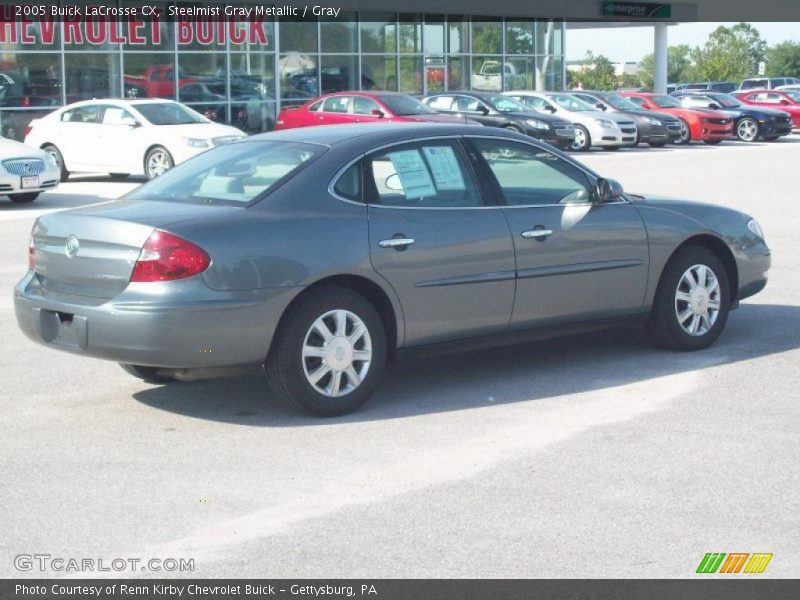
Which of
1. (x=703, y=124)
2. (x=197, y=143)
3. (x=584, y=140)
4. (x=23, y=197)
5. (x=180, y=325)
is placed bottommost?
(x=23, y=197)

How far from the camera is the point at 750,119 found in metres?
38.7

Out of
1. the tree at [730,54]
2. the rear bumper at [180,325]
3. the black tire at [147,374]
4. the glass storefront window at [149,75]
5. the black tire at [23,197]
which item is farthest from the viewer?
the tree at [730,54]

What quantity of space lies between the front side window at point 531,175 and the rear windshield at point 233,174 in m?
1.12

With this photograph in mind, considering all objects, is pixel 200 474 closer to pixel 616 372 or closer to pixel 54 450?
pixel 54 450

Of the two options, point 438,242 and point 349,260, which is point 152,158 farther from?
point 349,260

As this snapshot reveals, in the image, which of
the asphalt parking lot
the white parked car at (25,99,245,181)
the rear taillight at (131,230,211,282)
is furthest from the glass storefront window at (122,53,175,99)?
the rear taillight at (131,230,211,282)

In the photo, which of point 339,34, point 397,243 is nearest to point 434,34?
point 339,34

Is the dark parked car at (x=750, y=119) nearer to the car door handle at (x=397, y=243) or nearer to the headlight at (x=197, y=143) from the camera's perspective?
the headlight at (x=197, y=143)

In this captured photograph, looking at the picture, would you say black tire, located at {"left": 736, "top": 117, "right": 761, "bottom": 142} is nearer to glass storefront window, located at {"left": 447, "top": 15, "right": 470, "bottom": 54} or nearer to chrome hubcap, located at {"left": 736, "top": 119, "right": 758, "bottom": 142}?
chrome hubcap, located at {"left": 736, "top": 119, "right": 758, "bottom": 142}

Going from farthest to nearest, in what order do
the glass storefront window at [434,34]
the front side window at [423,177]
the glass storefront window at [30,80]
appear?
the glass storefront window at [434,34] → the glass storefront window at [30,80] → the front side window at [423,177]

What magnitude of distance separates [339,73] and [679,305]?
30611mm

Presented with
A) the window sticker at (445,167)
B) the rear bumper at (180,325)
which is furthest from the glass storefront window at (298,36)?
the rear bumper at (180,325)

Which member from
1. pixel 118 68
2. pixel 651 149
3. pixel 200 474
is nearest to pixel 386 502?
pixel 200 474

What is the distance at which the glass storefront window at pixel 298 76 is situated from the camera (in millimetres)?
36250
